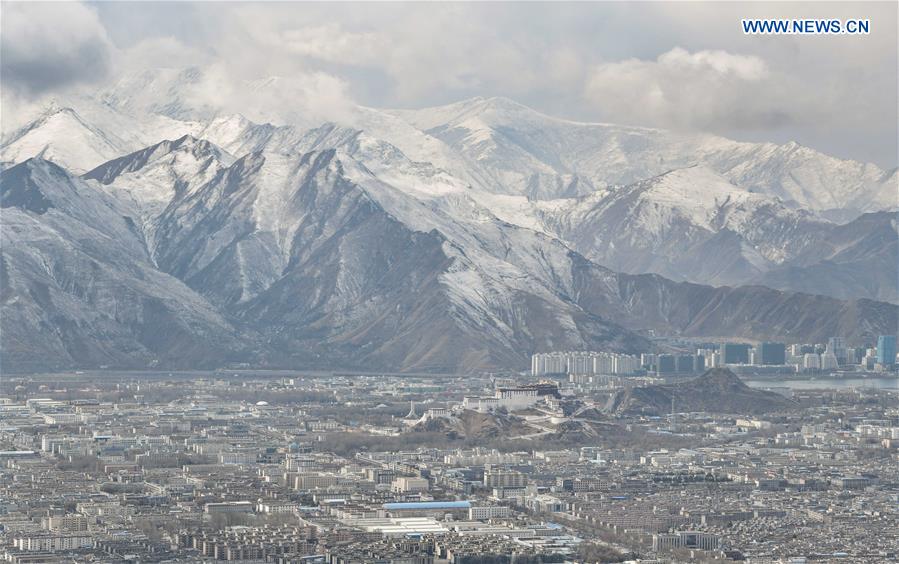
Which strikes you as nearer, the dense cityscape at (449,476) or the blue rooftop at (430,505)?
the dense cityscape at (449,476)

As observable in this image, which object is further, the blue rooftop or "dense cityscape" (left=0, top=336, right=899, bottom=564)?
the blue rooftop

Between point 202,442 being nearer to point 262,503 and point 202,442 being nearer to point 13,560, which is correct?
point 262,503

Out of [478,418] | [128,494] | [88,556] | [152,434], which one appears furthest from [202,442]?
[88,556]

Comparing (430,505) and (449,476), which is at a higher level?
(449,476)

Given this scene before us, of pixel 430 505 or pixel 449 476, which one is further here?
pixel 449 476
